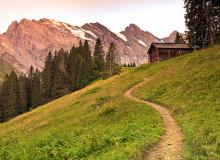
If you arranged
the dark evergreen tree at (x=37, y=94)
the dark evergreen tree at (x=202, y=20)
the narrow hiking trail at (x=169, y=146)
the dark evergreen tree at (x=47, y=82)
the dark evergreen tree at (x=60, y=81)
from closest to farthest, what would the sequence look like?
1. the narrow hiking trail at (x=169, y=146)
2. the dark evergreen tree at (x=202, y=20)
3. the dark evergreen tree at (x=60, y=81)
4. the dark evergreen tree at (x=37, y=94)
5. the dark evergreen tree at (x=47, y=82)

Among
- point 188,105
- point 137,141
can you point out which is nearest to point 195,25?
point 188,105

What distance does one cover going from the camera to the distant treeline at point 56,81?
364 feet

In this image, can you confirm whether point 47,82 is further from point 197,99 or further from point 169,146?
point 169,146

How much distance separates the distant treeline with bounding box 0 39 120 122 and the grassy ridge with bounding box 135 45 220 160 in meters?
57.6

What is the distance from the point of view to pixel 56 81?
113688 millimetres

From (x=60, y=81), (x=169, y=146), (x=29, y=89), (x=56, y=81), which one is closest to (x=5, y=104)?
(x=29, y=89)

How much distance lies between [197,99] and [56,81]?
8470cm

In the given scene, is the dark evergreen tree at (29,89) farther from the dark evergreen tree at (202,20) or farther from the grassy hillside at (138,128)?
the grassy hillside at (138,128)

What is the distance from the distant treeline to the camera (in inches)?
4363

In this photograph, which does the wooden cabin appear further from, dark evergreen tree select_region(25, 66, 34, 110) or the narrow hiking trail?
the narrow hiking trail

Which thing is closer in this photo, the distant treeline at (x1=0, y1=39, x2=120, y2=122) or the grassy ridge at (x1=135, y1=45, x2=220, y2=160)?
the grassy ridge at (x1=135, y1=45, x2=220, y2=160)

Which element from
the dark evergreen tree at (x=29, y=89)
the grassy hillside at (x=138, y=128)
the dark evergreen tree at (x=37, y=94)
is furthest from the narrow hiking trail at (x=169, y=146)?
the dark evergreen tree at (x=29, y=89)

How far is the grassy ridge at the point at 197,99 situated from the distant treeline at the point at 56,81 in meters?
57.6

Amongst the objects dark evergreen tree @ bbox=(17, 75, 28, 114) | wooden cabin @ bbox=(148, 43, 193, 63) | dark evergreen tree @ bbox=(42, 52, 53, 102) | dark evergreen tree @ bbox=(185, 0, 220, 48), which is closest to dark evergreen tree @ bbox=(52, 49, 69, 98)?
Result: dark evergreen tree @ bbox=(42, 52, 53, 102)
